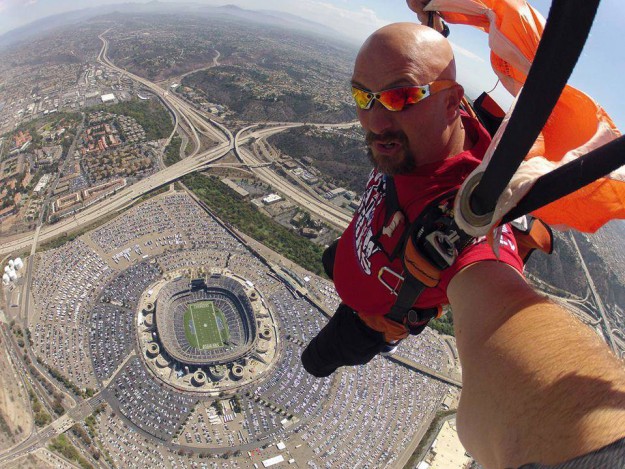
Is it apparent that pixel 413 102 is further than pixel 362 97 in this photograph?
No

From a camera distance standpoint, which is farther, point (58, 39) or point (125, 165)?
point (58, 39)

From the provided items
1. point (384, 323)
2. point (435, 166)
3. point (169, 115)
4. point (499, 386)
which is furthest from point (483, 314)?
point (169, 115)

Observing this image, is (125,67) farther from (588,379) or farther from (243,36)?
(588,379)

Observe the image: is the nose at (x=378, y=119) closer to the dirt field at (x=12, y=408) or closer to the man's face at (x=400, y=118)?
the man's face at (x=400, y=118)

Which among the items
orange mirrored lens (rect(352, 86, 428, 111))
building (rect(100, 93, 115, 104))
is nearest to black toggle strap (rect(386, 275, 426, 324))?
orange mirrored lens (rect(352, 86, 428, 111))

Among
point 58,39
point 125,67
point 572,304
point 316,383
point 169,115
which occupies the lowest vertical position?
point 572,304

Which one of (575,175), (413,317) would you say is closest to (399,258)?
(413,317)

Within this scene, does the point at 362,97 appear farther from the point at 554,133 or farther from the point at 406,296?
the point at 406,296
